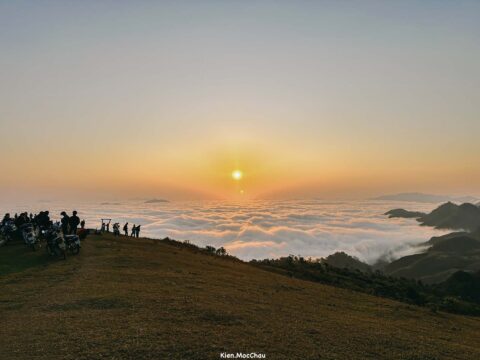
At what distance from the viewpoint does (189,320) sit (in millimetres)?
12086

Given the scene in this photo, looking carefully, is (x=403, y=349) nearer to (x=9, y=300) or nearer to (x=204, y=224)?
(x=9, y=300)

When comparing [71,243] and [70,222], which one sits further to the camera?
[70,222]

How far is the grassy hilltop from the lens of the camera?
987 centimetres

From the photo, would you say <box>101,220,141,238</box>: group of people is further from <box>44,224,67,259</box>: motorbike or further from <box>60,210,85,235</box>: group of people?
<box>44,224,67,259</box>: motorbike

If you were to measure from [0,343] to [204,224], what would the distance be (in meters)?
149

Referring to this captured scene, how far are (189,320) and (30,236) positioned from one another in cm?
2094

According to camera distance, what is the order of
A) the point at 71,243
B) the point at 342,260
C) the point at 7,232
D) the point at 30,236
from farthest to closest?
the point at 342,260, the point at 7,232, the point at 30,236, the point at 71,243

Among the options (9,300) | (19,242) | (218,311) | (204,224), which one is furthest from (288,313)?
(204,224)

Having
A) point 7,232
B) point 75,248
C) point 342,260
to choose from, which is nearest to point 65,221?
point 75,248

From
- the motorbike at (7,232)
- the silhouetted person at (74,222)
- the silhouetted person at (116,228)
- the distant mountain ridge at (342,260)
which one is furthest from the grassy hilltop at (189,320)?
the distant mountain ridge at (342,260)

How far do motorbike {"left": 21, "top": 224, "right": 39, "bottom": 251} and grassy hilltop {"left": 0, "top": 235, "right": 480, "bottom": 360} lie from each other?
493 cm

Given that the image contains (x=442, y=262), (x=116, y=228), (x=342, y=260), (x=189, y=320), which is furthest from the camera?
(x=342, y=260)

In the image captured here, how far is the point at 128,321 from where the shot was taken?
1158 centimetres

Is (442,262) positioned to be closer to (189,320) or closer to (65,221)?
(65,221)
